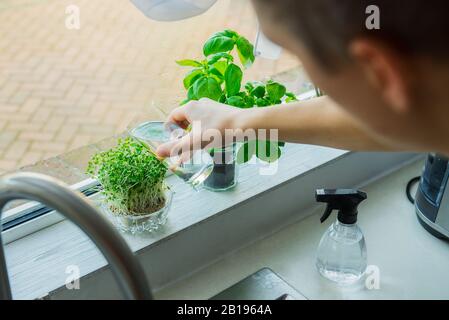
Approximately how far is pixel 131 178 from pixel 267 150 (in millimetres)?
220

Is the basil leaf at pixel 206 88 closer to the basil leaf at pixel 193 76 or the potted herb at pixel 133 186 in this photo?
the basil leaf at pixel 193 76

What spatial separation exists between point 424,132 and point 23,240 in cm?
71

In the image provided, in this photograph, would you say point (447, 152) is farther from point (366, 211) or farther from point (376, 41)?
point (366, 211)

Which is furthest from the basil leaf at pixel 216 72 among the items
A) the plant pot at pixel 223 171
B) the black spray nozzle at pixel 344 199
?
the black spray nozzle at pixel 344 199

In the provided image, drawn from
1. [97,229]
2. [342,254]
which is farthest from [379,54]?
[342,254]

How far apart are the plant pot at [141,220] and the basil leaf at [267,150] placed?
0.55 ft

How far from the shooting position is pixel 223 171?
0.98 meters

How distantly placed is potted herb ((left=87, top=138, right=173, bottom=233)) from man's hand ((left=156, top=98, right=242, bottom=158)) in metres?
0.04

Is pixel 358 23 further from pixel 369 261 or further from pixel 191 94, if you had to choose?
pixel 369 261

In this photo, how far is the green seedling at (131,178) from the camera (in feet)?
2.84

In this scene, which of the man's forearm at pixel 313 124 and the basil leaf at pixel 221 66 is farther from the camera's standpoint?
the basil leaf at pixel 221 66

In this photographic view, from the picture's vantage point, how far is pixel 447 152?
474 millimetres

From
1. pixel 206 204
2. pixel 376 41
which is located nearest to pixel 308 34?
pixel 376 41

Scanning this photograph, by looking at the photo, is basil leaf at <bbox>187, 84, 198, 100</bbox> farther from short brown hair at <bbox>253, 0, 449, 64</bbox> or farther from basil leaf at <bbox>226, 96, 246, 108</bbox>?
short brown hair at <bbox>253, 0, 449, 64</bbox>
